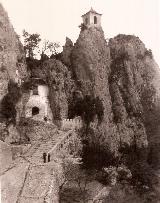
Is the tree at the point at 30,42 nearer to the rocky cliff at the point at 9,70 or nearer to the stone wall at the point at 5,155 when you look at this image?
the rocky cliff at the point at 9,70

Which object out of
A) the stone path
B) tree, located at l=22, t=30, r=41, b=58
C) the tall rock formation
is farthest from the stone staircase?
tree, located at l=22, t=30, r=41, b=58

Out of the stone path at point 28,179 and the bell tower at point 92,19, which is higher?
the bell tower at point 92,19

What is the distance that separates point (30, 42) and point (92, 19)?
7.04 m

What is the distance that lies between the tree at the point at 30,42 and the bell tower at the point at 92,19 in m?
5.08

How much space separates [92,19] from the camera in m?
41.1

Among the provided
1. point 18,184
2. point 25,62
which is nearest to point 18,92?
point 25,62

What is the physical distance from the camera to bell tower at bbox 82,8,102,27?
4106cm

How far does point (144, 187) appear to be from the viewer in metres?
34.5

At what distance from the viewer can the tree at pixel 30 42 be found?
42.8 m

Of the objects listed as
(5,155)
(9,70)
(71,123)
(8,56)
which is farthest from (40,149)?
(8,56)

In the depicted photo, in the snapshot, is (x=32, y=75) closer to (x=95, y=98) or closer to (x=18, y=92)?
(x=18, y=92)

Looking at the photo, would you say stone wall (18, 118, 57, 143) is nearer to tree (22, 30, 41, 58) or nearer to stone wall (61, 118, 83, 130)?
stone wall (61, 118, 83, 130)

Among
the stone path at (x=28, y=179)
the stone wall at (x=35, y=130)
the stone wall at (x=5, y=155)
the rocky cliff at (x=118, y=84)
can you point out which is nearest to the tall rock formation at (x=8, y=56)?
the stone wall at (x=35, y=130)

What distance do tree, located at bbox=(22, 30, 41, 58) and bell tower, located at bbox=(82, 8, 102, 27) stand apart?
508 cm
